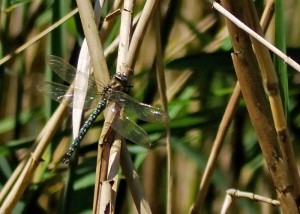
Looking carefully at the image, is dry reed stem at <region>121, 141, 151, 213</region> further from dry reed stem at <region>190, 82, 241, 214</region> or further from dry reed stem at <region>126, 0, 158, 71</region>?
dry reed stem at <region>190, 82, 241, 214</region>

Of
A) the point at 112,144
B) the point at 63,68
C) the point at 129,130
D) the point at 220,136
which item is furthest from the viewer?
the point at 63,68

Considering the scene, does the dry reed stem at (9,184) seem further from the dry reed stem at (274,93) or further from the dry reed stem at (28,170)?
the dry reed stem at (274,93)

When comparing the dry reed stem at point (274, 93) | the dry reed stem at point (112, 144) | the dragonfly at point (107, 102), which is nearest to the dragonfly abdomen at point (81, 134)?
the dragonfly at point (107, 102)

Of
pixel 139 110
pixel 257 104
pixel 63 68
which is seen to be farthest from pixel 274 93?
pixel 63 68

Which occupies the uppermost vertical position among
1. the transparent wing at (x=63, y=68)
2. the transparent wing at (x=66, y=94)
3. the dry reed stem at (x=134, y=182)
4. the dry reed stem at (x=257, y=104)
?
the transparent wing at (x=63, y=68)

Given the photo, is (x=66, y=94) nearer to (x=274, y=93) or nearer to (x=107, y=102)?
(x=107, y=102)

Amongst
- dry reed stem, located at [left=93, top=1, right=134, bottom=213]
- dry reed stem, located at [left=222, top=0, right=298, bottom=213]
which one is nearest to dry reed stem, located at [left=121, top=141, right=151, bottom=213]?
dry reed stem, located at [left=93, top=1, right=134, bottom=213]

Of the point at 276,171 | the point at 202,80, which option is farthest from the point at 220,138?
the point at 202,80

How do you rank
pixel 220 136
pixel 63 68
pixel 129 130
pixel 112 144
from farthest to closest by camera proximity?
pixel 63 68
pixel 220 136
pixel 129 130
pixel 112 144
